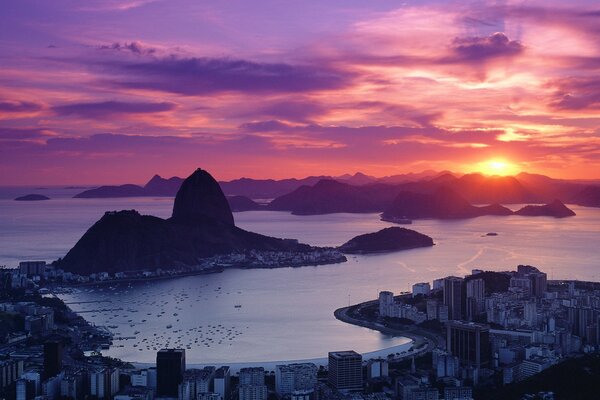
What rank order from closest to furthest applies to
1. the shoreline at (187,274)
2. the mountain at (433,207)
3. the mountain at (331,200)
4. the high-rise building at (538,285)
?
the high-rise building at (538,285), the shoreline at (187,274), the mountain at (433,207), the mountain at (331,200)

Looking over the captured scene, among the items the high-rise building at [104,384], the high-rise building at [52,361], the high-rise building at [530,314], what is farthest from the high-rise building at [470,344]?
the high-rise building at [52,361]

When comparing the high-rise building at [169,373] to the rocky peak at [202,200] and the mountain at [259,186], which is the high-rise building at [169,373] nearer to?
the rocky peak at [202,200]

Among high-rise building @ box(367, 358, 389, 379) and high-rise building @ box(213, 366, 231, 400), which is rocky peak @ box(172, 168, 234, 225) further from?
high-rise building @ box(213, 366, 231, 400)

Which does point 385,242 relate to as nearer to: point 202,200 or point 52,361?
point 202,200

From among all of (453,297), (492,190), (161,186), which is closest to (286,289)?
(453,297)

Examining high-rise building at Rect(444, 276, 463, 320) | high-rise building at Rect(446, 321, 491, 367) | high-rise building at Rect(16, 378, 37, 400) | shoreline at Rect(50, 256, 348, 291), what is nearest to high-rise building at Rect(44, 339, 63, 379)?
high-rise building at Rect(16, 378, 37, 400)

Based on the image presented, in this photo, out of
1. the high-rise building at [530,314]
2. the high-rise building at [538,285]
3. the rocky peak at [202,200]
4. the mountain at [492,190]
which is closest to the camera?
the high-rise building at [530,314]
